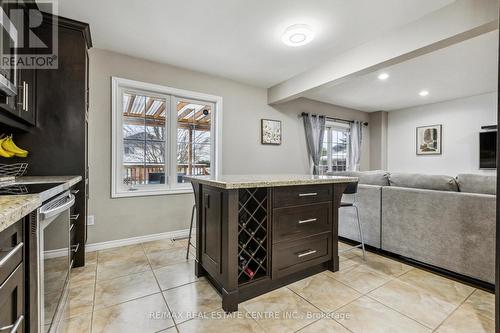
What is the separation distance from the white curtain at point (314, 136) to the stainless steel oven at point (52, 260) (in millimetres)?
4278

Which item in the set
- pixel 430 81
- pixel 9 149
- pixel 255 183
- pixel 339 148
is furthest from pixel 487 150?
pixel 9 149

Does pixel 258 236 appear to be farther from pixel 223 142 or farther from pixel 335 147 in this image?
pixel 335 147

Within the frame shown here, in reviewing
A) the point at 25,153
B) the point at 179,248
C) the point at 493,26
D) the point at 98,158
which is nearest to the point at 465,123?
the point at 493,26

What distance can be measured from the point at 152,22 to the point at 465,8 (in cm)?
287

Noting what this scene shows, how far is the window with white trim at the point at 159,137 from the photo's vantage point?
10.2ft

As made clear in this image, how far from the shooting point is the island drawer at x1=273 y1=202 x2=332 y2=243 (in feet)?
6.20

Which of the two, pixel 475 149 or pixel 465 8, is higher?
pixel 465 8

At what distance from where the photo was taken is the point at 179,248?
2.98 metres

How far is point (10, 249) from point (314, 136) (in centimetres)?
488


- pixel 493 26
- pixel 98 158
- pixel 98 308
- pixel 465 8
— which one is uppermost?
pixel 465 8

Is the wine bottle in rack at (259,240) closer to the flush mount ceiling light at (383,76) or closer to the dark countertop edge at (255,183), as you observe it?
the dark countertop edge at (255,183)

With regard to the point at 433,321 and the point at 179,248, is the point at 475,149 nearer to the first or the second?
the point at 433,321

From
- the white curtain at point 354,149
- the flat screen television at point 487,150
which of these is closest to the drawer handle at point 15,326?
the white curtain at point 354,149

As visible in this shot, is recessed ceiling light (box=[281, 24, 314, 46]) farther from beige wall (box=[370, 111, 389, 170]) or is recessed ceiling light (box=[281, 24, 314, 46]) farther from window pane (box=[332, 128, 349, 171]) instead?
beige wall (box=[370, 111, 389, 170])
